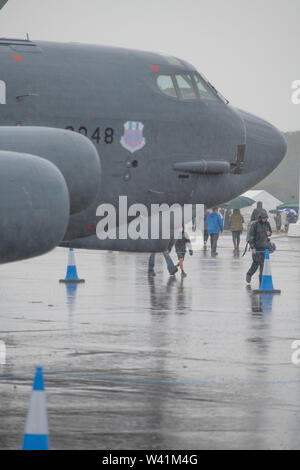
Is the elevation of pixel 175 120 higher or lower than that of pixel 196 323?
higher

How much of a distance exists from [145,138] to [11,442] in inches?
188

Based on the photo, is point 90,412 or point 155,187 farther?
point 155,187

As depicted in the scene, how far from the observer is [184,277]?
29578 millimetres

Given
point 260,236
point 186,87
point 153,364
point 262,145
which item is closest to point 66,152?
point 186,87

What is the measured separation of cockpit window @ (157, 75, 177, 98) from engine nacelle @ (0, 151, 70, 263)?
5086 millimetres

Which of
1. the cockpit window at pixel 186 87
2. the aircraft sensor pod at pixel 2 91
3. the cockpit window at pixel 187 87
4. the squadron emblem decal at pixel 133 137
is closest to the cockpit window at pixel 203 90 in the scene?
the cockpit window at pixel 187 87

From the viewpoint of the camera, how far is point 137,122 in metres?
12.6

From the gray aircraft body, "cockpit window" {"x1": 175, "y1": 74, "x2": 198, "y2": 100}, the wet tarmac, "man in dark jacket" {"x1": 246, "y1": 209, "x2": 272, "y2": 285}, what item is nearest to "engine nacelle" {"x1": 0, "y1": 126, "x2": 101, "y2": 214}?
the gray aircraft body

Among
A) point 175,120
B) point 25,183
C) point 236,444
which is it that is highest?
point 175,120

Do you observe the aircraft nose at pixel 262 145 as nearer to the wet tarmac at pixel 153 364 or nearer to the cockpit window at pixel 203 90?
the cockpit window at pixel 203 90

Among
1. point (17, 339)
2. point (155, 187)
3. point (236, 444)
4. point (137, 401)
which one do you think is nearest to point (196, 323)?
point (17, 339)

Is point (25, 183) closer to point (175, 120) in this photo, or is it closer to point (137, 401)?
point (137, 401)

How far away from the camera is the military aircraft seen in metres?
11.9

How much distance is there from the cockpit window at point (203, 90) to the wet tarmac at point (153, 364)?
3364 millimetres
